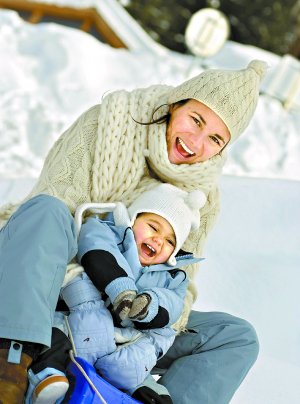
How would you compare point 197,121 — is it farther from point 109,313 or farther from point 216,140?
point 109,313

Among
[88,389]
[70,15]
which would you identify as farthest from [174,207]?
[70,15]

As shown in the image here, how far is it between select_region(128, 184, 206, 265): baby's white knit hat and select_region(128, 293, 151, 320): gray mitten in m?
0.27

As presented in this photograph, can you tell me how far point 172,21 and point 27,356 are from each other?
53.8 ft

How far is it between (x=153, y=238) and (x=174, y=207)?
0.12 meters

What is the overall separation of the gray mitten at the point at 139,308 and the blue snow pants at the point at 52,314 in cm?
19

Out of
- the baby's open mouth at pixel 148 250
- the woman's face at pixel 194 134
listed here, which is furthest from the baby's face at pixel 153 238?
the woman's face at pixel 194 134

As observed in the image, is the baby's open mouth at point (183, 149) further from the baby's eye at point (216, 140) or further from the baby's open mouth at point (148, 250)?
the baby's open mouth at point (148, 250)

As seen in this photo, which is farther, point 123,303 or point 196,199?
point 196,199

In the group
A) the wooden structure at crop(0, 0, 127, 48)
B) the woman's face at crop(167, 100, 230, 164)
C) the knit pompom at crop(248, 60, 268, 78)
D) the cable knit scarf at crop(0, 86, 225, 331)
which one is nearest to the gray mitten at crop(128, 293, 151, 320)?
the cable knit scarf at crop(0, 86, 225, 331)

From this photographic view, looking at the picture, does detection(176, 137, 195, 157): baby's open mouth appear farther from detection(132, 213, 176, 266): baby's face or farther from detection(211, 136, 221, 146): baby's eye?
detection(132, 213, 176, 266): baby's face

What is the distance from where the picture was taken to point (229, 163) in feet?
20.5

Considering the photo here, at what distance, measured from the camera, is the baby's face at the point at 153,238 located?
76.5 inches

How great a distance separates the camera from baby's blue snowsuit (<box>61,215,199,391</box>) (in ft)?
5.68

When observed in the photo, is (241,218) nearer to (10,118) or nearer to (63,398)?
(63,398)
